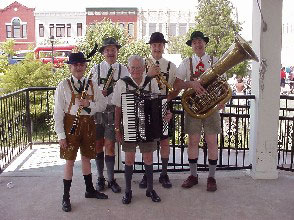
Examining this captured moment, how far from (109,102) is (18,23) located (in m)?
43.1

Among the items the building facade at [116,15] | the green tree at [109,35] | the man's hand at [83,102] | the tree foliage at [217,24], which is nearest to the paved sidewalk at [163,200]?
the man's hand at [83,102]

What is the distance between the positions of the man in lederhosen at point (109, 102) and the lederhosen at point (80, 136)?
1.25ft

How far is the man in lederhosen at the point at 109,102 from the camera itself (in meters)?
4.64

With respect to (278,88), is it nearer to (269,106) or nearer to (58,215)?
(269,106)

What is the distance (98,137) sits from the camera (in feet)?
15.6

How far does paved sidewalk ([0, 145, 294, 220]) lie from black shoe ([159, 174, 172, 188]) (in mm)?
69

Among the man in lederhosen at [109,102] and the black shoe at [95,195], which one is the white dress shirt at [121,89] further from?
the black shoe at [95,195]

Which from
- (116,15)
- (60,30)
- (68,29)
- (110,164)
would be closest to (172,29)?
(116,15)

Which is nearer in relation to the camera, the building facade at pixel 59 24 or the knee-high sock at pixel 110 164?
the knee-high sock at pixel 110 164

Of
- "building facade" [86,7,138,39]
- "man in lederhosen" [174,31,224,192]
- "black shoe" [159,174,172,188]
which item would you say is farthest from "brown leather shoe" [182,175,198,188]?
"building facade" [86,7,138,39]

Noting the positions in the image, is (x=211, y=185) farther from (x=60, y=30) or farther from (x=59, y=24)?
(x=60, y=30)

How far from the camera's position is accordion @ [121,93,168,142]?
4.07 metres

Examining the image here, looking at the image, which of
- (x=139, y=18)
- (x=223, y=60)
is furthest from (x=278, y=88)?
(x=139, y=18)

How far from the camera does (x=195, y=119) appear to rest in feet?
15.6
